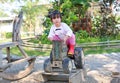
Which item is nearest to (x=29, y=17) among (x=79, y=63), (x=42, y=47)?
(x=42, y=47)

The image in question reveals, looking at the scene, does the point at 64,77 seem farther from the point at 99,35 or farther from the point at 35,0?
the point at 35,0

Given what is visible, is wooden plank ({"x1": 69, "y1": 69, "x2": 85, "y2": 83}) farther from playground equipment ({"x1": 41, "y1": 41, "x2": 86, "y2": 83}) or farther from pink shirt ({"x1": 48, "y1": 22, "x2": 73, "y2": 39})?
pink shirt ({"x1": 48, "y1": 22, "x2": 73, "y2": 39})

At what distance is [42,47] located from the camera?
41.6ft

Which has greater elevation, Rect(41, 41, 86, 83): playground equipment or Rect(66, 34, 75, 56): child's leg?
Rect(66, 34, 75, 56): child's leg

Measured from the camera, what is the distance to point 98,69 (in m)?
7.47

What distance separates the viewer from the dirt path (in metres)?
6.16

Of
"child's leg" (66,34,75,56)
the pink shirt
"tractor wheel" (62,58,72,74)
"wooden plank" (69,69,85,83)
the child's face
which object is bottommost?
"wooden plank" (69,69,85,83)

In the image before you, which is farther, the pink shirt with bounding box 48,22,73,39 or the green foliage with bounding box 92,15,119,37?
the green foliage with bounding box 92,15,119,37

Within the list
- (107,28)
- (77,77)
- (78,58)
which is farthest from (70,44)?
(107,28)

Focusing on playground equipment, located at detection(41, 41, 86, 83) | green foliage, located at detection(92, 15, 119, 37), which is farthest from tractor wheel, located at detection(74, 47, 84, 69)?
green foliage, located at detection(92, 15, 119, 37)

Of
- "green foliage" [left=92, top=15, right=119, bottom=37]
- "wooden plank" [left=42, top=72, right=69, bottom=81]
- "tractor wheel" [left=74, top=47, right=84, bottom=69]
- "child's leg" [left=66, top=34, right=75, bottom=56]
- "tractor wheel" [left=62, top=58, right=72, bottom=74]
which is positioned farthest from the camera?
"green foliage" [left=92, top=15, right=119, bottom=37]

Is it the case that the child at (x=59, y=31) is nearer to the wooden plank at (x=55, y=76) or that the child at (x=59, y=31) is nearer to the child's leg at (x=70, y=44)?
the child's leg at (x=70, y=44)

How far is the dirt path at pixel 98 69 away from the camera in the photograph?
616 cm

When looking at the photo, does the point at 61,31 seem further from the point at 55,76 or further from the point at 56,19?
the point at 55,76
